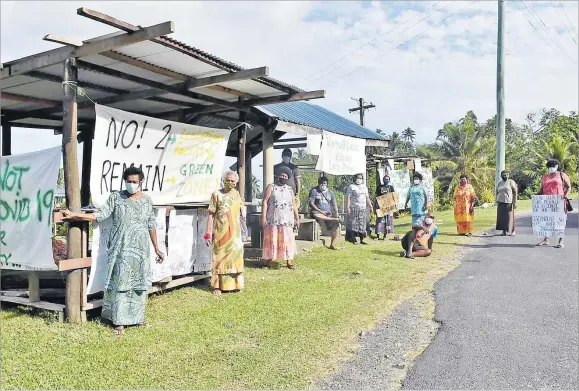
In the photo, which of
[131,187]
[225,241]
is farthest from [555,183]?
[131,187]

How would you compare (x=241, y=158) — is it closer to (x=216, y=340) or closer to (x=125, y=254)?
(x=125, y=254)

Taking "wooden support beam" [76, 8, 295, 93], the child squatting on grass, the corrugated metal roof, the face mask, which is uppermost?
the corrugated metal roof

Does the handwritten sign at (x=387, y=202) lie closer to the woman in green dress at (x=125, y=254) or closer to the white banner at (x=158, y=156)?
the white banner at (x=158, y=156)

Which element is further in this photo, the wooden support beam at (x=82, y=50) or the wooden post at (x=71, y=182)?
the wooden post at (x=71, y=182)

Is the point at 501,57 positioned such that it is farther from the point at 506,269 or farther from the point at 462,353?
the point at 462,353

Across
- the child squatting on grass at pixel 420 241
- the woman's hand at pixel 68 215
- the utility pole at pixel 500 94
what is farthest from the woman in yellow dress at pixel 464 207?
the woman's hand at pixel 68 215

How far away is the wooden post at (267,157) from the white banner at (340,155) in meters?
1.08

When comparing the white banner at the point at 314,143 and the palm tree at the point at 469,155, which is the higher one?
the palm tree at the point at 469,155

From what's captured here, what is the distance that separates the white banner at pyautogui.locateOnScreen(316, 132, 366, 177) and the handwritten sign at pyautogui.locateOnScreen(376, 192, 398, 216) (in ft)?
3.50

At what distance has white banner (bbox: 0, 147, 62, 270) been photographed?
517 centimetres

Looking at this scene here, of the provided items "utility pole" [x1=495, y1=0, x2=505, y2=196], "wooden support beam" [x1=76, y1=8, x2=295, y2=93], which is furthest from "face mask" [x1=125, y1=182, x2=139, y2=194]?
"utility pole" [x1=495, y1=0, x2=505, y2=196]

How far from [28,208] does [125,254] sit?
4.00 feet

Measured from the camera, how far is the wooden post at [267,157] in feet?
33.1

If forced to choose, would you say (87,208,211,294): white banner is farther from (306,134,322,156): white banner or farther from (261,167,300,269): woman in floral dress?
(306,134,322,156): white banner
